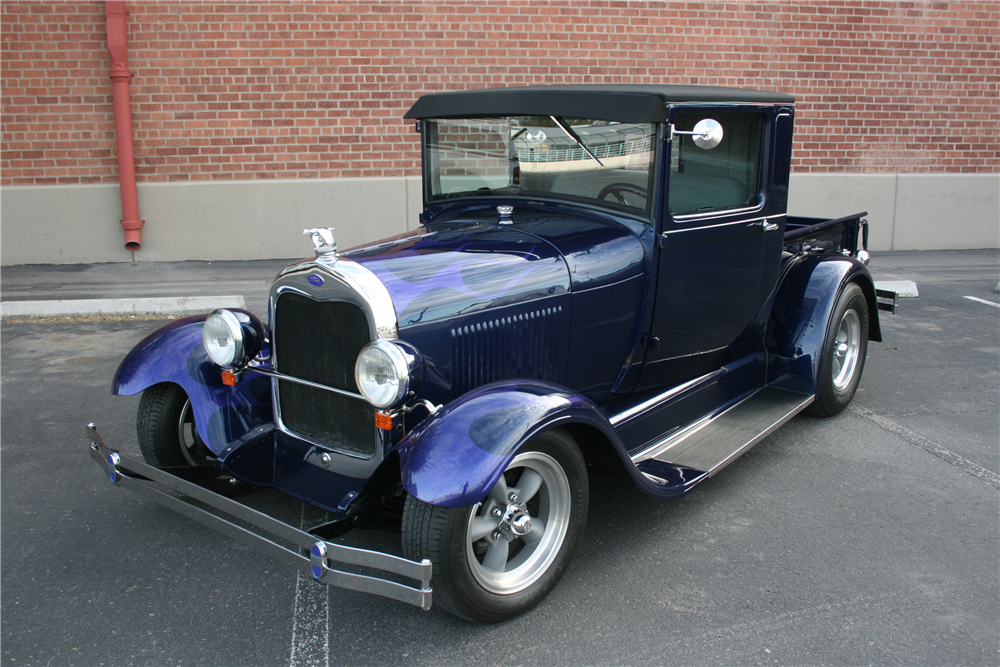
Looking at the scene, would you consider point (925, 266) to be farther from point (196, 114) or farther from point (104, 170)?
point (104, 170)

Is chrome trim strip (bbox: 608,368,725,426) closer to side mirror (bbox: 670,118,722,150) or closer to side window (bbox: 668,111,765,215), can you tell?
side window (bbox: 668,111,765,215)

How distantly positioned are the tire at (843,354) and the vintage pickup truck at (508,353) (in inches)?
3.0

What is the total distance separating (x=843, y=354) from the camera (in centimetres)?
449

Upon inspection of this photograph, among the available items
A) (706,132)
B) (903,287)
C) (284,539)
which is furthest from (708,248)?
(903,287)

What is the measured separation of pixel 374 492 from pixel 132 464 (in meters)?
0.91

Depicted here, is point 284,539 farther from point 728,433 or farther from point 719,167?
point 719,167

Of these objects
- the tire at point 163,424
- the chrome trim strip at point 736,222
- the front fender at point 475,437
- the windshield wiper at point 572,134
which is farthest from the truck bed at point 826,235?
the tire at point 163,424

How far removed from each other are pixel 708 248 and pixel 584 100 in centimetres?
88

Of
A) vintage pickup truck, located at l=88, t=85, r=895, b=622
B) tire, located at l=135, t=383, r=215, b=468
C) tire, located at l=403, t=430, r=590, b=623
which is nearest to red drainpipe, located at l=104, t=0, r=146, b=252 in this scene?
vintage pickup truck, located at l=88, t=85, r=895, b=622

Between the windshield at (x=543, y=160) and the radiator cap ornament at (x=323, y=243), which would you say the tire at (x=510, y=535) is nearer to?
the radiator cap ornament at (x=323, y=243)

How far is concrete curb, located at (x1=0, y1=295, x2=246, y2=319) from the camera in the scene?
6.45 m

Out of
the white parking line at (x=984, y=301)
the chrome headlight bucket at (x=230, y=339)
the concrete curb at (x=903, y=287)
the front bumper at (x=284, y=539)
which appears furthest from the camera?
the concrete curb at (x=903, y=287)

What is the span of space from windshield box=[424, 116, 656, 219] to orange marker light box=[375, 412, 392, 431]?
1.39 metres

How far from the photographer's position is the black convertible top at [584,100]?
305cm
